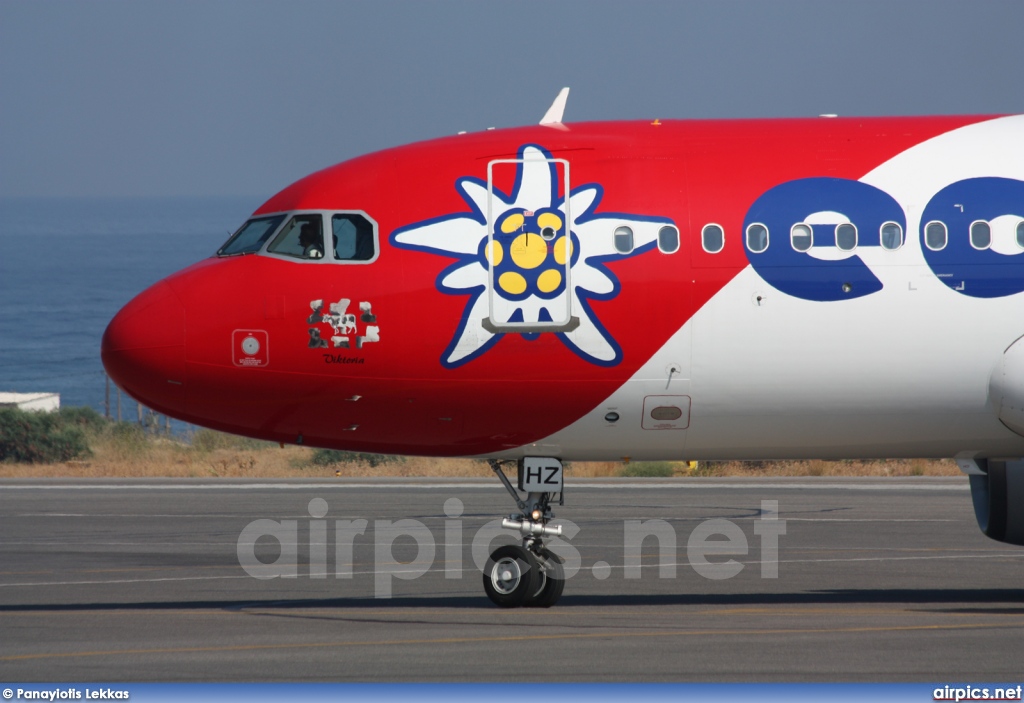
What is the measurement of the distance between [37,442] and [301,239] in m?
32.3

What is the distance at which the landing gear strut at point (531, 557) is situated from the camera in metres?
14.5

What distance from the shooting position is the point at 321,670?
11617mm

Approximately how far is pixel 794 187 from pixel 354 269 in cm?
469

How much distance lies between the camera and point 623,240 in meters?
13.9

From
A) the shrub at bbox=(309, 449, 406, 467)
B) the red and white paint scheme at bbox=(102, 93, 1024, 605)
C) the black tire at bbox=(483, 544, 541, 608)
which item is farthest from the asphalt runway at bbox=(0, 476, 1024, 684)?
the shrub at bbox=(309, 449, 406, 467)

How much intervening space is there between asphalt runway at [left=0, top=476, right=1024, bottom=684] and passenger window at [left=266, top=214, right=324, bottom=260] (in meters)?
3.92

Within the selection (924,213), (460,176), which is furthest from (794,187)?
(460,176)

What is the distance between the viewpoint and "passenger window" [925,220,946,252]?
13883 mm

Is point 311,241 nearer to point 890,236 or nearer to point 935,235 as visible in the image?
point 890,236

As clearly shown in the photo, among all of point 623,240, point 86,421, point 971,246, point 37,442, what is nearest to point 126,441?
point 37,442

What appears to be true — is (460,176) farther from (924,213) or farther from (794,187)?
(924,213)

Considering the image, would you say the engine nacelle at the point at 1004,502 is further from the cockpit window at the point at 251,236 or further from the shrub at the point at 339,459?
the shrub at the point at 339,459

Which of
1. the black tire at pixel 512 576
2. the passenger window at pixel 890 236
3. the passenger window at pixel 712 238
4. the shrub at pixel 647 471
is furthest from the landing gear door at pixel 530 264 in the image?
the shrub at pixel 647 471

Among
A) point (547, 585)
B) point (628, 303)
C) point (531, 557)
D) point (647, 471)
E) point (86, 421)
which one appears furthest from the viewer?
point (86, 421)
